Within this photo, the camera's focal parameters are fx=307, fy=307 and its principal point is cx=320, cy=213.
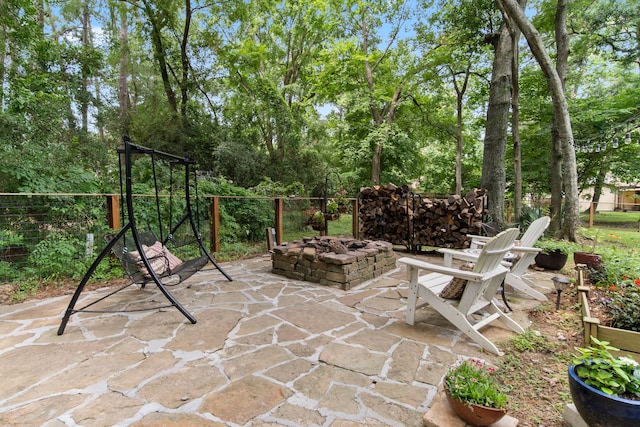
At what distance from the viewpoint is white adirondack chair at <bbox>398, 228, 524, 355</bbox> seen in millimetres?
2086

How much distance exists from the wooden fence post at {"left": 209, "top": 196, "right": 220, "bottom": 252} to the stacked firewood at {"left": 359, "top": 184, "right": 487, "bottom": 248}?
2.87 m

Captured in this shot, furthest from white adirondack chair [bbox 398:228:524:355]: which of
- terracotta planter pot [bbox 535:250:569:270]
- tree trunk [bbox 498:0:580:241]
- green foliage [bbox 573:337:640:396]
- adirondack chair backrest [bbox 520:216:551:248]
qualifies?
tree trunk [bbox 498:0:580:241]

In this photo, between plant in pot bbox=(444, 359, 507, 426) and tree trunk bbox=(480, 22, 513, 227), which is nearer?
plant in pot bbox=(444, 359, 507, 426)

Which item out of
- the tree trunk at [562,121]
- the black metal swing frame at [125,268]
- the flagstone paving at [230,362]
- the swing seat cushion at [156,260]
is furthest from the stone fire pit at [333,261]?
the tree trunk at [562,121]

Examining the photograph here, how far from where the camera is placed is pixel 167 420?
1397 mm

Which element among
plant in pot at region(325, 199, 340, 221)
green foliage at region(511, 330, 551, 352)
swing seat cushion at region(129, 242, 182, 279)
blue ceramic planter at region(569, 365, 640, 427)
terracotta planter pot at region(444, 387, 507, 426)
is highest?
plant in pot at region(325, 199, 340, 221)

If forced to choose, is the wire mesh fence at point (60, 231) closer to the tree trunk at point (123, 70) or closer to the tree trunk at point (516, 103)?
the tree trunk at point (516, 103)

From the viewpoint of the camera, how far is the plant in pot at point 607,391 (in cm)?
106

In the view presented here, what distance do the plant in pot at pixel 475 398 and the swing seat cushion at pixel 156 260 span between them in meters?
2.41

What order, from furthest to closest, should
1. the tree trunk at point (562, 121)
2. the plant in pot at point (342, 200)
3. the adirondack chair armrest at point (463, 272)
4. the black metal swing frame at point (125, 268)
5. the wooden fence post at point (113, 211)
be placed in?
1. the plant in pot at point (342, 200)
2. the tree trunk at point (562, 121)
3. the wooden fence post at point (113, 211)
4. the black metal swing frame at point (125, 268)
5. the adirondack chair armrest at point (463, 272)

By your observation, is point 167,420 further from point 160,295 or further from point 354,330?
point 160,295

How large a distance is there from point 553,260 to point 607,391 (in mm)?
3814

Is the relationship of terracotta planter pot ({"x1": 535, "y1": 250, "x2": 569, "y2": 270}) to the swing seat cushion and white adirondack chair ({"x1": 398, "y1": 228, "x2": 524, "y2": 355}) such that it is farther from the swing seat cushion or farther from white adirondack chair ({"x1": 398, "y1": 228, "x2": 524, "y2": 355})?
the swing seat cushion

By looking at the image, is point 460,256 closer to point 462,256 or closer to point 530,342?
point 462,256
